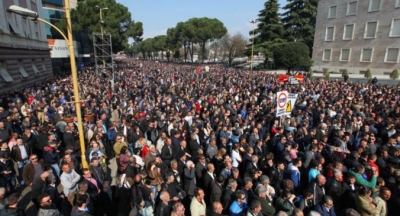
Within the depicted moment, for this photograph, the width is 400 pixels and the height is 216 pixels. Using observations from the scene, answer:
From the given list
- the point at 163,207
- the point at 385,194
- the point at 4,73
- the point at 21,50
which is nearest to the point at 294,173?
the point at 385,194

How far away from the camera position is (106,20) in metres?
40.0

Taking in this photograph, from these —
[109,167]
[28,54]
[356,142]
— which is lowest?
[109,167]

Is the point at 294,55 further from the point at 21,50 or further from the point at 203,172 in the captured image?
the point at 203,172

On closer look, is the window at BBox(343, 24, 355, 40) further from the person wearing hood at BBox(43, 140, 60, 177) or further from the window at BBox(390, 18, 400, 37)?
the person wearing hood at BBox(43, 140, 60, 177)

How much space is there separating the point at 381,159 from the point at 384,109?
6.68 m

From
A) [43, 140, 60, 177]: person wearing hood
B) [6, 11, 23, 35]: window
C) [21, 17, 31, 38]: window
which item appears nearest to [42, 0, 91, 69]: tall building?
[21, 17, 31, 38]: window

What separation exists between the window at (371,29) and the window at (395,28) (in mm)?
2280

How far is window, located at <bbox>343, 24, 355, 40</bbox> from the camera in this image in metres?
41.4

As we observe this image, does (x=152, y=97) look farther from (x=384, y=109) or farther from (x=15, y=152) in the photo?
(x=384, y=109)

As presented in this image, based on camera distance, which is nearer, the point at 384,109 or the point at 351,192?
the point at 351,192

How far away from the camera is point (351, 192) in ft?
14.9

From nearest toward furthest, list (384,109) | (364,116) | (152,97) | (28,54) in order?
(364,116)
(384,109)
(152,97)
(28,54)

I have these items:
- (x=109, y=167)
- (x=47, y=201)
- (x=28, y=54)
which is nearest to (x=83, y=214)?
(x=47, y=201)

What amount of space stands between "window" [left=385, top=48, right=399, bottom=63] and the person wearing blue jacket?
41775mm
